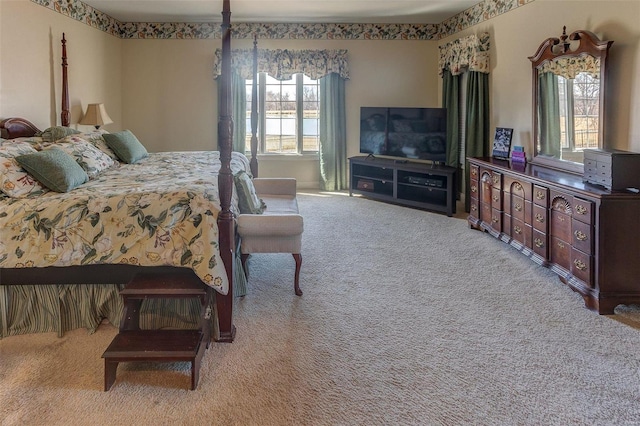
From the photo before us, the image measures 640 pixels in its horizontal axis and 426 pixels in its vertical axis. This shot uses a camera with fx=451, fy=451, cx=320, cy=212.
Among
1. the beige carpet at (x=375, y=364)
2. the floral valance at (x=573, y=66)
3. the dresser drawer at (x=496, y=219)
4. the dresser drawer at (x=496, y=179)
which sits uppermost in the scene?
the floral valance at (x=573, y=66)

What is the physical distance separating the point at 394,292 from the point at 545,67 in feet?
8.73

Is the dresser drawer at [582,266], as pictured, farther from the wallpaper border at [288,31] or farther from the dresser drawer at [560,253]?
the wallpaper border at [288,31]

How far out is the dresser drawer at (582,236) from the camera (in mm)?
2895

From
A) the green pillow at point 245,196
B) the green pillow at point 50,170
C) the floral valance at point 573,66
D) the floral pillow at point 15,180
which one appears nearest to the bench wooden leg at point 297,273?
the green pillow at point 245,196

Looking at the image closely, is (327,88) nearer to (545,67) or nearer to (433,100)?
(433,100)

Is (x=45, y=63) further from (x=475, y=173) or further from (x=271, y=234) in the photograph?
(x=475, y=173)

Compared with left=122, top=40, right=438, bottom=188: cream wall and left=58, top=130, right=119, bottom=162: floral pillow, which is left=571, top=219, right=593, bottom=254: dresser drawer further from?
left=122, top=40, right=438, bottom=188: cream wall

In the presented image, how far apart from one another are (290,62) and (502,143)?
3507mm

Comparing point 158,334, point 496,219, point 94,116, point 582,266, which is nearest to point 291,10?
point 94,116

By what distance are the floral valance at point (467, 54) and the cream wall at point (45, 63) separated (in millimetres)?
4742

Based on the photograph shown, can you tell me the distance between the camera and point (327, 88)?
275 inches

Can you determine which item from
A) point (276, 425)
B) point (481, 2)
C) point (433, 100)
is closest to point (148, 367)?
point (276, 425)

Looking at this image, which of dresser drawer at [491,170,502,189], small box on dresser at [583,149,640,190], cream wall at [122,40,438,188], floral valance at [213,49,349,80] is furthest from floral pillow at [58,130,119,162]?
small box on dresser at [583,149,640,190]

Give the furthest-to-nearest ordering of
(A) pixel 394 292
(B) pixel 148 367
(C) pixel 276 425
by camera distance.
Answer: (A) pixel 394 292 → (B) pixel 148 367 → (C) pixel 276 425
